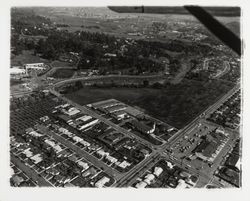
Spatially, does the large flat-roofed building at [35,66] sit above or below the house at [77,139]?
above

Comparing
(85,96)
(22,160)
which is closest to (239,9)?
(22,160)

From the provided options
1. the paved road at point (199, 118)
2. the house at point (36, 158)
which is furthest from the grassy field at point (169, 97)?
the house at point (36, 158)

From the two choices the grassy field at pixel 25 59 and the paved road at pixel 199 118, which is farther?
the grassy field at pixel 25 59

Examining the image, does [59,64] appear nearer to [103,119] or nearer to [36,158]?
[103,119]

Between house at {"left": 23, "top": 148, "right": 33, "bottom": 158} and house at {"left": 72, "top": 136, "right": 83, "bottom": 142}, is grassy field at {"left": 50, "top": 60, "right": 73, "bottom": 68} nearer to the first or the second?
house at {"left": 72, "top": 136, "right": 83, "bottom": 142}

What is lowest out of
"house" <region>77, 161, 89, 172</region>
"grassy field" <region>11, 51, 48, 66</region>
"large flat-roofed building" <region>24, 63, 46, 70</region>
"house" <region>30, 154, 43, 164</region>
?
"house" <region>77, 161, 89, 172</region>

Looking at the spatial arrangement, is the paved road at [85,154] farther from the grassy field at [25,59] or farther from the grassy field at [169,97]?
the grassy field at [25,59]

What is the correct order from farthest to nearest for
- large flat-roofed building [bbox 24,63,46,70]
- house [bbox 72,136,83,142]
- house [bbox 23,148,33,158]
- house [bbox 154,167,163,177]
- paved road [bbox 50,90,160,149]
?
large flat-roofed building [bbox 24,63,46,70], paved road [bbox 50,90,160,149], house [bbox 72,136,83,142], house [bbox 23,148,33,158], house [bbox 154,167,163,177]

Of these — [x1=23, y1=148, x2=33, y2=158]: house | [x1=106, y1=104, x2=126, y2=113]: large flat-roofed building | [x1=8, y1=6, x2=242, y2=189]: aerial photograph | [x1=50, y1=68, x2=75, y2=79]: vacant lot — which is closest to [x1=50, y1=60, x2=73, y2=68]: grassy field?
[x1=8, y1=6, x2=242, y2=189]: aerial photograph
